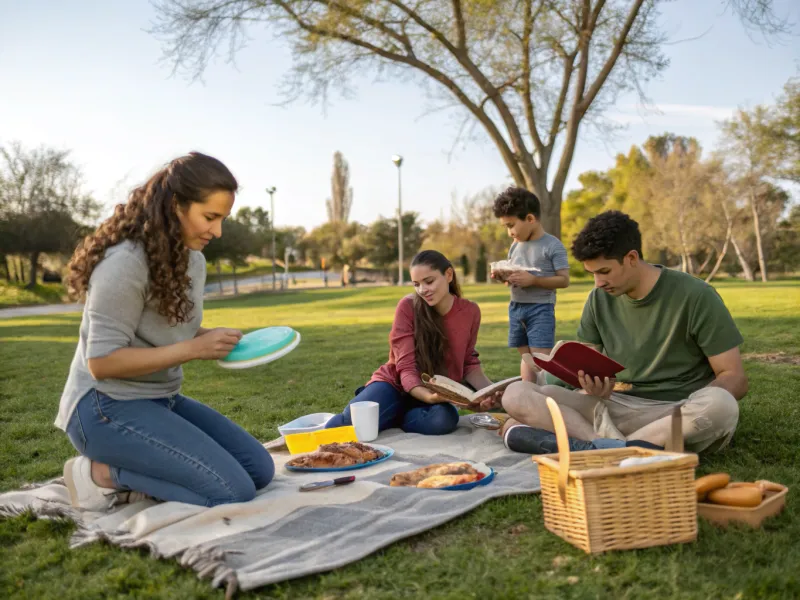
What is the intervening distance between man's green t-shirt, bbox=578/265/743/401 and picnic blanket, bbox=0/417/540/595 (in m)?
0.90

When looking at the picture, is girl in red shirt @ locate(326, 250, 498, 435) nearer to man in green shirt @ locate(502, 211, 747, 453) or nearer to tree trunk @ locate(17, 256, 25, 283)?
man in green shirt @ locate(502, 211, 747, 453)

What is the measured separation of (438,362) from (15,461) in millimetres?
2939

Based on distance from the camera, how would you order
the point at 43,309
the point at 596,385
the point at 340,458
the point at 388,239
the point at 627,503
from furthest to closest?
the point at 388,239, the point at 43,309, the point at 340,458, the point at 596,385, the point at 627,503

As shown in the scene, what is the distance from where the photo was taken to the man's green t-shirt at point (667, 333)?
12.4ft

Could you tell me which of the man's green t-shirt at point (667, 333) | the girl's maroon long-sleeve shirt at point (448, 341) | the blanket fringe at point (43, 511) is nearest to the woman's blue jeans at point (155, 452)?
the blanket fringe at point (43, 511)

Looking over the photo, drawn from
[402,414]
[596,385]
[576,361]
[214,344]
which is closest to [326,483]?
[214,344]

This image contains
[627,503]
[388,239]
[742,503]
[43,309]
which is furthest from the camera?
[388,239]

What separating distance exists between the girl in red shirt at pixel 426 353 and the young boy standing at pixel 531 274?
867 millimetres

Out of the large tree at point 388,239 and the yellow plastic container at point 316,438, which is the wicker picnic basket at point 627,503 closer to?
the yellow plastic container at point 316,438

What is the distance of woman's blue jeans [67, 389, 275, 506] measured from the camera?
3.29 m

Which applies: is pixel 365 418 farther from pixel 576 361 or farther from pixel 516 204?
pixel 516 204

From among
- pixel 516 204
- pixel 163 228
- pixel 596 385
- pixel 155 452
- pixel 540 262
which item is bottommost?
pixel 155 452

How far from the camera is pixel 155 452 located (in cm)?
329

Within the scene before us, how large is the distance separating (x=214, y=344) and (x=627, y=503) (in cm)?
194
